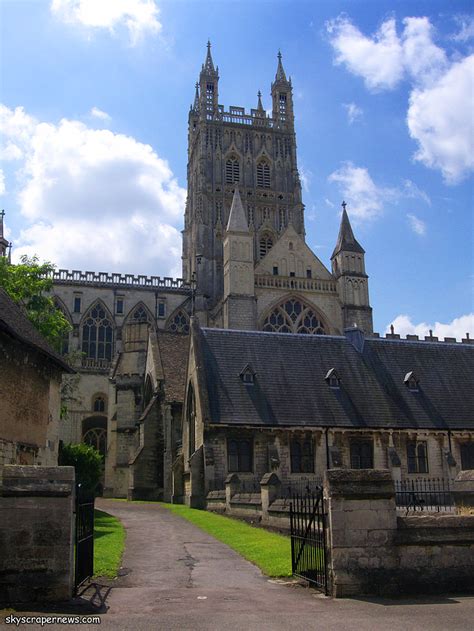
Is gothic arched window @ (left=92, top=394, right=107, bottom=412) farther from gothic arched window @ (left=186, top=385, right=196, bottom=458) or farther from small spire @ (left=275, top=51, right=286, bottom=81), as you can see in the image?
small spire @ (left=275, top=51, right=286, bottom=81)

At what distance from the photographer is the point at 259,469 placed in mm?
29203

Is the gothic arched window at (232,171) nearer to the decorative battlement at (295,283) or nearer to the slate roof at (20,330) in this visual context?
the decorative battlement at (295,283)

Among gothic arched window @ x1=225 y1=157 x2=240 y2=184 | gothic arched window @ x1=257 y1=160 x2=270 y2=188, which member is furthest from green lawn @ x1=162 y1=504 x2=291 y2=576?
gothic arched window @ x1=257 y1=160 x2=270 y2=188

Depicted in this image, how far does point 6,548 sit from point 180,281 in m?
59.6

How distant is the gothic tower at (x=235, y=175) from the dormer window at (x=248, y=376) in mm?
38457

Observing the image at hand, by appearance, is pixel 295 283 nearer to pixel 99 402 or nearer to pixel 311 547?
pixel 99 402

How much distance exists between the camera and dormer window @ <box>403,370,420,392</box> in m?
33.9

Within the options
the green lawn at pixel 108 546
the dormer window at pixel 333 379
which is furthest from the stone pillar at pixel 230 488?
the dormer window at pixel 333 379

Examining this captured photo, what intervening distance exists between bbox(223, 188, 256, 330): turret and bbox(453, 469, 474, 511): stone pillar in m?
39.2

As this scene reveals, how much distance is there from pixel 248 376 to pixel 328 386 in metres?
4.15

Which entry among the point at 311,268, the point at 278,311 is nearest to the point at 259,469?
the point at 278,311

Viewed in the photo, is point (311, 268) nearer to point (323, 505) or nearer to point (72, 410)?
point (72, 410)

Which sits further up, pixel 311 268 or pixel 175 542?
pixel 311 268

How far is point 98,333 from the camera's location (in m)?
64.9
